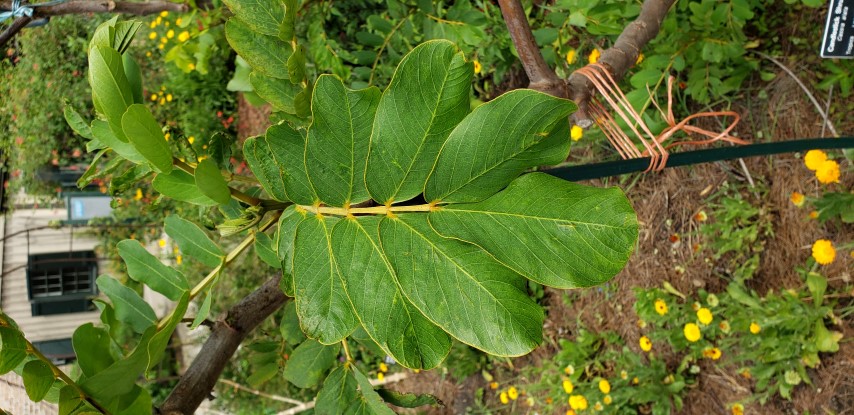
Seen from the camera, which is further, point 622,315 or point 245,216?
point 622,315

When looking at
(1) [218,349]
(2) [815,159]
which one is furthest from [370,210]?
(2) [815,159]

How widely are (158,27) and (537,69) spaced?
14.5 ft

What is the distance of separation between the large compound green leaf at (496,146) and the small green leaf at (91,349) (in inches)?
19.3

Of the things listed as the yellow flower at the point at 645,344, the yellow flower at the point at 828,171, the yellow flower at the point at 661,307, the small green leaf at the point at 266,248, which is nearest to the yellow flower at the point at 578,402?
the yellow flower at the point at 645,344

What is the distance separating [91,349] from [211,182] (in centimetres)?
28

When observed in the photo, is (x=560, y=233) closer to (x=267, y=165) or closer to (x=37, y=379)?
(x=267, y=165)

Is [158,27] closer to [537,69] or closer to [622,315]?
[622,315]

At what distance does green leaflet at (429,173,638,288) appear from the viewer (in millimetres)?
582

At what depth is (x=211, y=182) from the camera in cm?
73

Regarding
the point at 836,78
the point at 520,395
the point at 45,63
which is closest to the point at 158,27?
the point at 45,63

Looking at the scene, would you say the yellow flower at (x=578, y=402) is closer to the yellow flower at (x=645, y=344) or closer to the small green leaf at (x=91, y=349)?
the yellow flower at (x=645, y=344)

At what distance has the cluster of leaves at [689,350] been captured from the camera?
1898 millimetres

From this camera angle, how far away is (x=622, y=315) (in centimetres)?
258

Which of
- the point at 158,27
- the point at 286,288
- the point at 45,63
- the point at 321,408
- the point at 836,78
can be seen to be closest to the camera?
the point at 286,288
